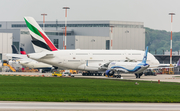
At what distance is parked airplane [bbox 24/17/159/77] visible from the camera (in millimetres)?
71875

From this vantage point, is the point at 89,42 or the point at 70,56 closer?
the point at 70,56

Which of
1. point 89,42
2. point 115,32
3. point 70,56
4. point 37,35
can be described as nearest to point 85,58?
point 70,56

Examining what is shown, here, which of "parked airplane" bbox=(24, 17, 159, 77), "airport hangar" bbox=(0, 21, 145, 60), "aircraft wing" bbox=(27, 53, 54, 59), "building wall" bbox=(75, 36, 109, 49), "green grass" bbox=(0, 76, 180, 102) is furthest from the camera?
"airport hangar" bbox=(0, 21, 145, 60)

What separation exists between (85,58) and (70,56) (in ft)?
10.6

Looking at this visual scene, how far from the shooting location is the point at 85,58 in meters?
75.7

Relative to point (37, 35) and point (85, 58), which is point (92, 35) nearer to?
point (85, 58)

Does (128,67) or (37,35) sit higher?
(37,35)

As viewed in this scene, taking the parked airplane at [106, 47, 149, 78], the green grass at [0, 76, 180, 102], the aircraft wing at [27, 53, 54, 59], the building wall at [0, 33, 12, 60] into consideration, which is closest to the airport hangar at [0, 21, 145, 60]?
the building wall at [0, 33, 12, 60]

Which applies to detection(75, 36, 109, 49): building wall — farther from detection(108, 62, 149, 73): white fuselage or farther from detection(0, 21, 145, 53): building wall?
detection(108, 62, 149, 73): white fuselage

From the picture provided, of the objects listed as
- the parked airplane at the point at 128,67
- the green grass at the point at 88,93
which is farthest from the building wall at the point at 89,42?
the green grass at the point at 88,93

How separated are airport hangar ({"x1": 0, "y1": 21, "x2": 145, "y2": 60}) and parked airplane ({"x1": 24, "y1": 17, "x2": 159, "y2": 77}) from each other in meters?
47.7

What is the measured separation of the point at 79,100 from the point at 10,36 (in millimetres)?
96419

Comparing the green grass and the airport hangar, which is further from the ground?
the airport hangar

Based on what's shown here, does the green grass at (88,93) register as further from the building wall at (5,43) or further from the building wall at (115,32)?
the building wall at (115,32)
